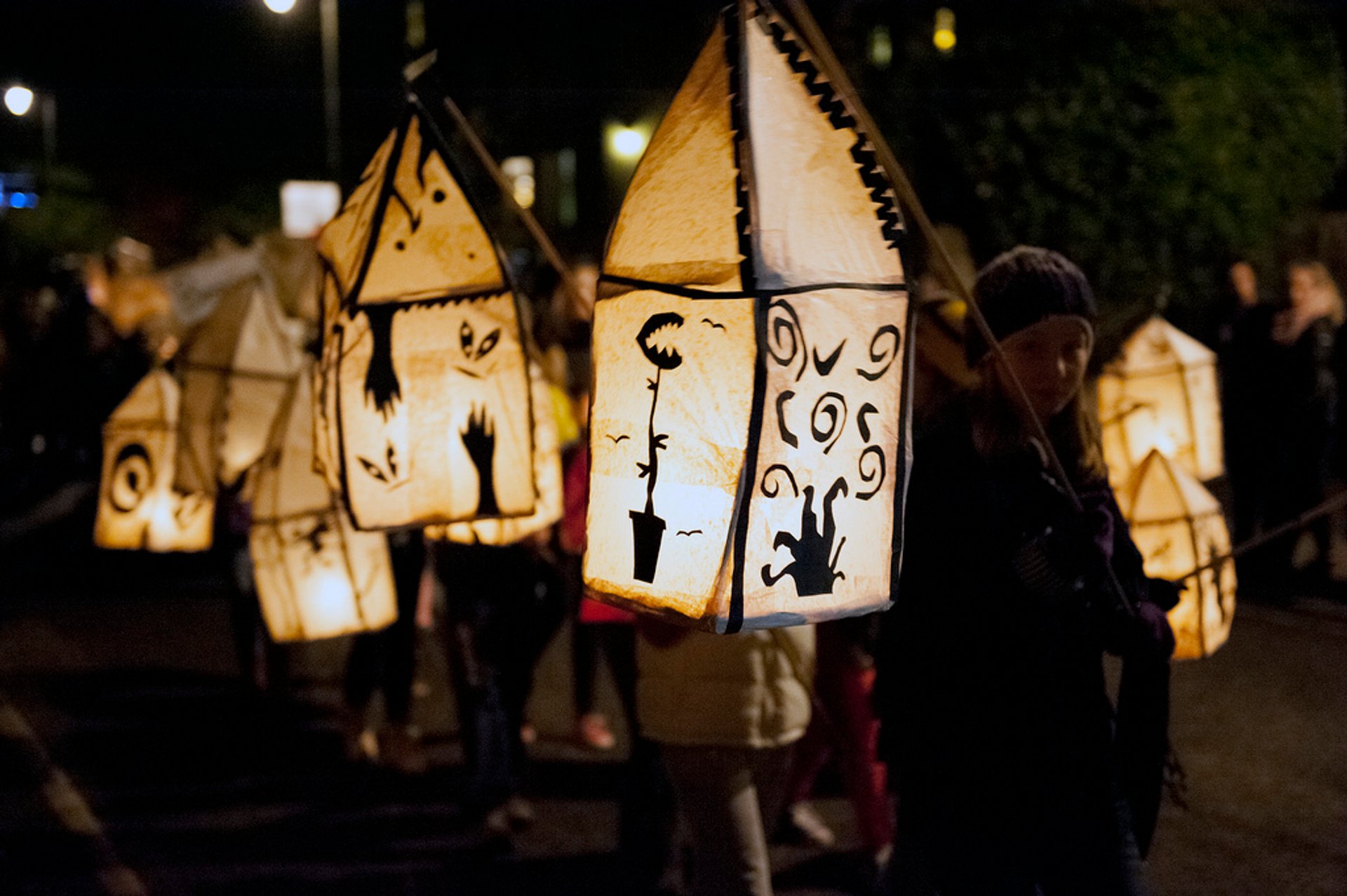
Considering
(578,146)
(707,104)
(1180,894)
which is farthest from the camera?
(578,146)

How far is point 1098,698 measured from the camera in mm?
2955

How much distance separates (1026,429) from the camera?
298 cm

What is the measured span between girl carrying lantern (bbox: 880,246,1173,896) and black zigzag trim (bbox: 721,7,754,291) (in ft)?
2.38

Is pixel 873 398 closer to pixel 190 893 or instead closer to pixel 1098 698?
pixel 1098 698

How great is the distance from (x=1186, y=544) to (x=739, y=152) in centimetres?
267

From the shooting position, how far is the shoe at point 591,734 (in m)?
7.22

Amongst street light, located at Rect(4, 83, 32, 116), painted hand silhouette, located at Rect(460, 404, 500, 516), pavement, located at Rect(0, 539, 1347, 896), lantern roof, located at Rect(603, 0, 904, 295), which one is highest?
street light, located at Rect(4, 83, 32, 116)

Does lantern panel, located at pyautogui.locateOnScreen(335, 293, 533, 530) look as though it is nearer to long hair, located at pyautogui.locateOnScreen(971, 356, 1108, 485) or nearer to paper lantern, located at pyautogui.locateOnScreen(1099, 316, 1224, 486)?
long hair, located at pyautogui.locateOnScreen(971, 356, 1108, 485)

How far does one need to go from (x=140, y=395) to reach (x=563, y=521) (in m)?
2.16

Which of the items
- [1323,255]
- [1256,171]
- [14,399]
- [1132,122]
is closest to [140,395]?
[14,399]

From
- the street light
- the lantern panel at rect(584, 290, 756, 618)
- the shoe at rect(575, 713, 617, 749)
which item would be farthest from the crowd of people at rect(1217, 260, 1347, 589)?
the street light

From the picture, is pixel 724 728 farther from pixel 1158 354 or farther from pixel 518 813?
pixel 1158 354

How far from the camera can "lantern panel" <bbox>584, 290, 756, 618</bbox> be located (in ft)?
7.97

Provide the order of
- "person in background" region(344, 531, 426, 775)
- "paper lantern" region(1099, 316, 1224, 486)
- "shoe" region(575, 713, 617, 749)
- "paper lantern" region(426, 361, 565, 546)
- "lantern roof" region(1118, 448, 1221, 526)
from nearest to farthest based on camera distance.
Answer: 1. "paper lantern" region(426, 361, 565, 546)
2. "lantern roof" region(1118, 448, 1221, 526)
3. "paper lantern" region(1099, 316, 1224, 486)
4. "person in background" region(344, 531, 426, 775)
5. "shoe" region(575, 713, 617, 749)
